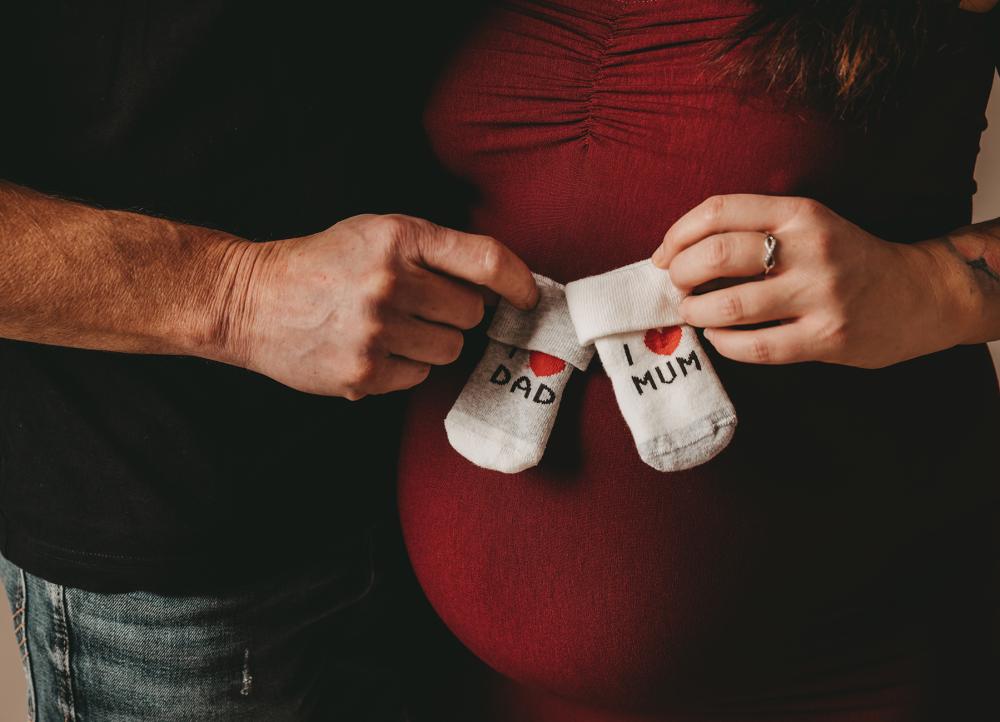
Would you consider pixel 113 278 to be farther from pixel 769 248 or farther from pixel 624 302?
pixel 769 248

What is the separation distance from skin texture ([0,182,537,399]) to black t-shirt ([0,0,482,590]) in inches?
2.6

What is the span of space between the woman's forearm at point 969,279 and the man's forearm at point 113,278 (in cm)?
67

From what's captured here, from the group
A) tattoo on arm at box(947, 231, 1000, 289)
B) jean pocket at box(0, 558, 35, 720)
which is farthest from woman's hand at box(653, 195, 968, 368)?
jean pocket at box(0, 558, 35, 720)

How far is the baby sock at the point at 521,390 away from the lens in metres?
0.70

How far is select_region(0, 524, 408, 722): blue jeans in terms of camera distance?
0.81m

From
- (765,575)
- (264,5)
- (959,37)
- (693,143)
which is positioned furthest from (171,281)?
(959,37)

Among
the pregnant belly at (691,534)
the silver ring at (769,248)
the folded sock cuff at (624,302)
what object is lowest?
the pregnant belly at (691,534)

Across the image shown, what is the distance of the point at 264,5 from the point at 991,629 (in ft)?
3.47

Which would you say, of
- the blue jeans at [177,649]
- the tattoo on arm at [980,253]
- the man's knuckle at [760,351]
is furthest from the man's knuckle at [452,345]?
the tattoo on arm at [980,253]

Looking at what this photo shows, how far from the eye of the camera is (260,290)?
26.0 inches

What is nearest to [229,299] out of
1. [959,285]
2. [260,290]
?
[260,290]

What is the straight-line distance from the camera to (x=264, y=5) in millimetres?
661

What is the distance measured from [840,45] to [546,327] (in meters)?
0.36

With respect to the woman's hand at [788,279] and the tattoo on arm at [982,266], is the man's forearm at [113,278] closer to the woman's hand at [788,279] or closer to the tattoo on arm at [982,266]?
the woman's hand at [788,279]
